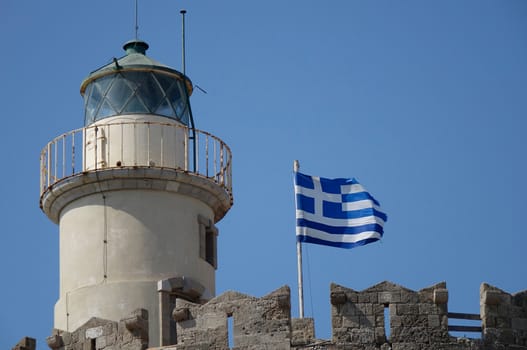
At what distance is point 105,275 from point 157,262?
1203 mm

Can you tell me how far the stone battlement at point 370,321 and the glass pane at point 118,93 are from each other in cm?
815

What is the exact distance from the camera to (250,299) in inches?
1868

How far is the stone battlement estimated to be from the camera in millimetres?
46594

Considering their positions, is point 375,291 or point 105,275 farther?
point 105,275

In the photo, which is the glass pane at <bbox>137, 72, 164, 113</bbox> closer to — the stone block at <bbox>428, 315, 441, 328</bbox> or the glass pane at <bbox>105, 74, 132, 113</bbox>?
the glass pane at <bbox>105, 74, 132, 113</bbox>

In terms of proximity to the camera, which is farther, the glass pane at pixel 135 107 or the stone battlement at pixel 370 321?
the glass pane at pixel 135 107

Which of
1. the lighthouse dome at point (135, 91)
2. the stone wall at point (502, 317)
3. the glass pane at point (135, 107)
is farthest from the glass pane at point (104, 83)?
the stone wall at point (502, 317)

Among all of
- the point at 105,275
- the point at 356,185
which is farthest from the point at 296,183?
the point at 105,275

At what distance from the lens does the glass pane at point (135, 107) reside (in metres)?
54.3

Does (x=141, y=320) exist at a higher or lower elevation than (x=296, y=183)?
lower

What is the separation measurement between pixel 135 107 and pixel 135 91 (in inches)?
16.7

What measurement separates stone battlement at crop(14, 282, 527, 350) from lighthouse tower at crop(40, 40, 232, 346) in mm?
3728

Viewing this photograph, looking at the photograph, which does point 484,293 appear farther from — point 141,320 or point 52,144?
point 52,144

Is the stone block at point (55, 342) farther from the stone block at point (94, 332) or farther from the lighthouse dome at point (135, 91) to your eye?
the lighthouse dome at point (135, 91)
